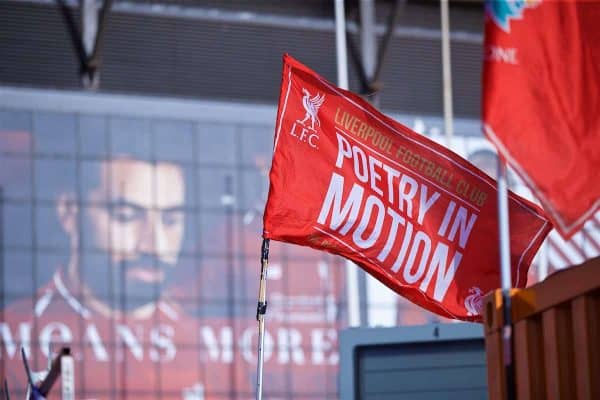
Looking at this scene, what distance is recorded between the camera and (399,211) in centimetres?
1444

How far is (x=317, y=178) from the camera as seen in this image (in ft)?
48.0

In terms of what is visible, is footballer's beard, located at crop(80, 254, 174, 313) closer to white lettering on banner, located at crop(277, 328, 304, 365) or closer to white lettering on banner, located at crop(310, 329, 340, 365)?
white lettering on banner, located at crop(277, 328, 304, 365)

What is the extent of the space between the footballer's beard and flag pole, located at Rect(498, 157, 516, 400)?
32756 millimetres

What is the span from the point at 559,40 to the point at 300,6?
3668 cm

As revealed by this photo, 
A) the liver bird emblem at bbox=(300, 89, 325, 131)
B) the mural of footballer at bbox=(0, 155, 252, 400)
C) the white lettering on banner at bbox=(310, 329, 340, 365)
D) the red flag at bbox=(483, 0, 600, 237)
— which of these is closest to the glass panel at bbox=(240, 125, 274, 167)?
the mural of footballer at bbox=(0, 155, 252, 400)

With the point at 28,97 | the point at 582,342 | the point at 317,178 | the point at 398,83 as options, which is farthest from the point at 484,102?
the point at 398,83

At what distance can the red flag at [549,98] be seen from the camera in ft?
33.3

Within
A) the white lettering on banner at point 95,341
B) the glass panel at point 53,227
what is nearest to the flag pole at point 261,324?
the white lettering on banner at point 95,341

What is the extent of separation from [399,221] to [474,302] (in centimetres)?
100

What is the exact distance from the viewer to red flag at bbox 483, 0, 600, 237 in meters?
10.2

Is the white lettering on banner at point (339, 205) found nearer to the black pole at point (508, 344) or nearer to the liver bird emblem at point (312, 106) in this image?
the liver bird emblem at point (312, 106)

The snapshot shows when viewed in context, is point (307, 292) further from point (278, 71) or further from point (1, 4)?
point (1, 4)

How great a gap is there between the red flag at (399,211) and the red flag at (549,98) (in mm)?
4134

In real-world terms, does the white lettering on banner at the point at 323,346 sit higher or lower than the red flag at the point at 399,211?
higher
